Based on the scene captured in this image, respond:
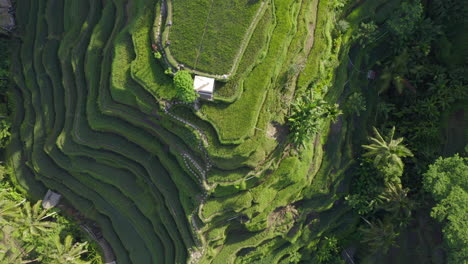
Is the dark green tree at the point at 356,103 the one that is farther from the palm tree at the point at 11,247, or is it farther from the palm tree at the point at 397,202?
the palm tree at the point at 11,247

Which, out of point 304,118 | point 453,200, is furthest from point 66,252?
point 453,200

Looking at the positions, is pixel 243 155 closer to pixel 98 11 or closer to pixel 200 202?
pixel 200 202

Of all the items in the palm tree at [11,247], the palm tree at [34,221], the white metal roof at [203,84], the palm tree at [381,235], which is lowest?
the palm tree at [11,247]

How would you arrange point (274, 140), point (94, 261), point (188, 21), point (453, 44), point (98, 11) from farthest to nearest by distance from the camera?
Result: point (94, 261)
point (453, 44)
point (98, 11)
point (274, 140)
point (188, 21)

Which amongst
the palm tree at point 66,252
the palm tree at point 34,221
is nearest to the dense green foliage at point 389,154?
the palm tree at point 66,252

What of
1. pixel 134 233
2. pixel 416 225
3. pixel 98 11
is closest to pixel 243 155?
pixel 134 233
